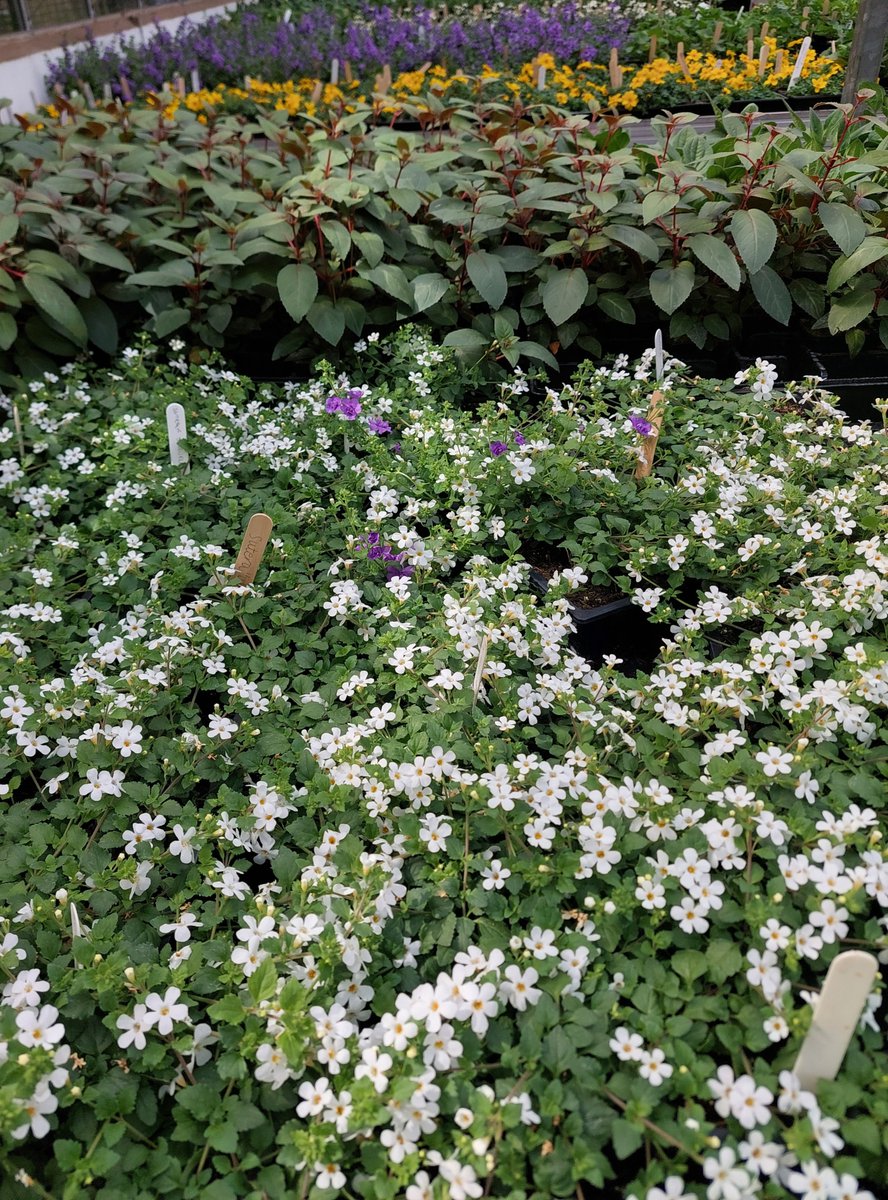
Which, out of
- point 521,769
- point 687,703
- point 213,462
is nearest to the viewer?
point 521,769

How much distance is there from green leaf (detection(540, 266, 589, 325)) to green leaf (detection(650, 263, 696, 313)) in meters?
0.19

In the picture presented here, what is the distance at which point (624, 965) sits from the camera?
1079mm

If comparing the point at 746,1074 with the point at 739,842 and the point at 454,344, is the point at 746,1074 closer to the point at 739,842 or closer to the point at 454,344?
the point at 739,842

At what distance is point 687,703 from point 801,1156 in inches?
26.0

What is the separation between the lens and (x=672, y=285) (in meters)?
2.35

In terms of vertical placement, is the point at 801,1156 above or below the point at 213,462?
below

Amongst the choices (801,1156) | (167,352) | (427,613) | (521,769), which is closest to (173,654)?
(427,613)

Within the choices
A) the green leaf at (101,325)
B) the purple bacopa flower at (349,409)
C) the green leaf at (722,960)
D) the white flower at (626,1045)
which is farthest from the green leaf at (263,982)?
the green leaf at (101,325)

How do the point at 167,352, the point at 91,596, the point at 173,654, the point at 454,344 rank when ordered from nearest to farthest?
1. the point at 173,654
2. the point at 91,596
3. the point at 454,344
4. the point at 167,352

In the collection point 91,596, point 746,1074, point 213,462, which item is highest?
point 213,462

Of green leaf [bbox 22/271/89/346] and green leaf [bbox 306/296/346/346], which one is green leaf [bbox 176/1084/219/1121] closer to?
green leaf [bbox 306/296/346/346]

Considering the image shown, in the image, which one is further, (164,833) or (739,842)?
(164,833)

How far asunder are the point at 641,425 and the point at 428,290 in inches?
33.4

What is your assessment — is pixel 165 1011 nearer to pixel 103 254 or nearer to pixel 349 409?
pixel 349 409
